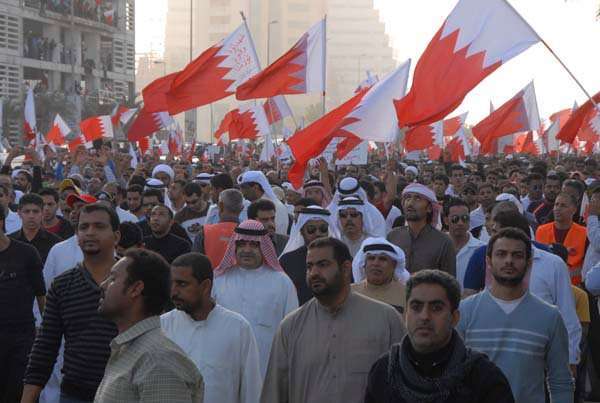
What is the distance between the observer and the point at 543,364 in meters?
5.37

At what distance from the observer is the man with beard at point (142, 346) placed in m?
4.03

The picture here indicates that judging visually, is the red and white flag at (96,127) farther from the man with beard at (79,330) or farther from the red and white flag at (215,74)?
the man with beard at (79,330)

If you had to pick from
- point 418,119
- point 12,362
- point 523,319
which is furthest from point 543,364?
point 418,119

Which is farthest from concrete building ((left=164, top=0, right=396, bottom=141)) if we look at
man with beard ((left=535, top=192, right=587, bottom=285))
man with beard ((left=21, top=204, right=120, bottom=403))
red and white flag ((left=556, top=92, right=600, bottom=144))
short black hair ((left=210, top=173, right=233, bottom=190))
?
man with beard ((left=21, top=204, right=120, bottom=403))

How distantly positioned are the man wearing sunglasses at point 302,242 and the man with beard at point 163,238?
2.97 ft

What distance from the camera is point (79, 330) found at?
5.63m

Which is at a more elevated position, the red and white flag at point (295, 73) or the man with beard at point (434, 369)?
the red and white flag at point (295, 73)

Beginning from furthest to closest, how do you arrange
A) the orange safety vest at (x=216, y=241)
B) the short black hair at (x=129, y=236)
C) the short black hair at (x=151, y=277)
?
the orange safety vest at (x=216, y=241) → the short black hair at (x=129, y=236) → the short black hair at (x=151, y=277)

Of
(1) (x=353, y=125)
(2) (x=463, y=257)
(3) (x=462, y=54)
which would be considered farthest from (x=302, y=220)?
(1) (x=353, y=125)

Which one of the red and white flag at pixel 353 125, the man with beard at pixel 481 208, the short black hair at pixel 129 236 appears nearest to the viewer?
the short black hair at pixel 129 236

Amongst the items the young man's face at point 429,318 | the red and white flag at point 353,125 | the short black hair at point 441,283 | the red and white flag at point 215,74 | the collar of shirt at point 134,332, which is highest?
the red and white flag at point 215,74

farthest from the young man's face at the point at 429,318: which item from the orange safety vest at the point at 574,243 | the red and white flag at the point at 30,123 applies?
the red and white flag at the point at 30,123

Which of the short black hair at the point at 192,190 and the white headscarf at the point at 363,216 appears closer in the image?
the white headscarf at the point at 363,216

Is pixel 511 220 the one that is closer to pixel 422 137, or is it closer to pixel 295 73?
pixel 295 73
